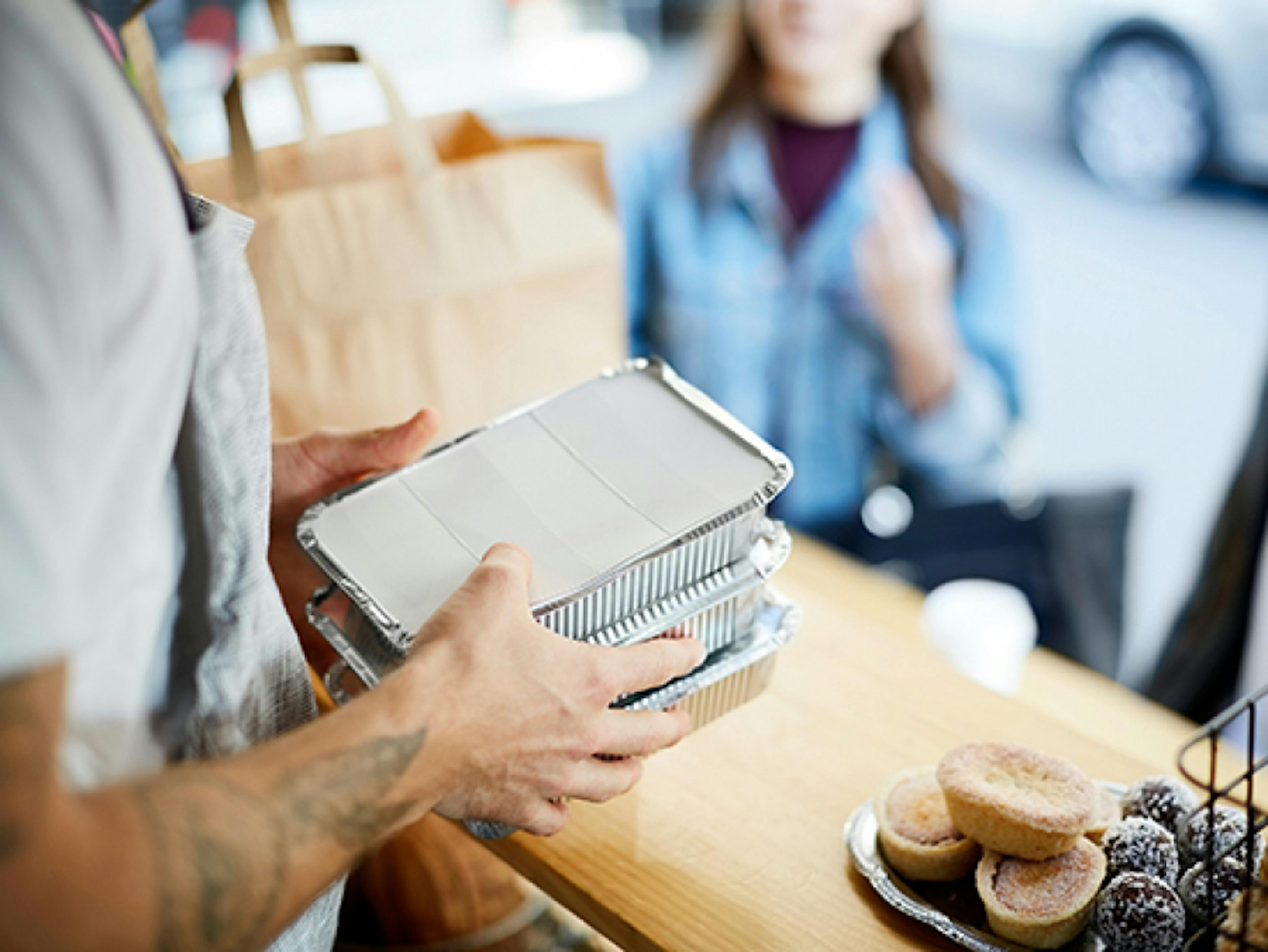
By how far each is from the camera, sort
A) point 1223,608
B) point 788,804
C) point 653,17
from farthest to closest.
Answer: point 653,17 < point 1223,608 < point 788,804

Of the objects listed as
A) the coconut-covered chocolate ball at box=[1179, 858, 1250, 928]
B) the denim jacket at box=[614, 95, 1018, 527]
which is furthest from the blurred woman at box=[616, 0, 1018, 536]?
the coconut-covered chocolate ball at box=[1179, 858, 1250, 928]

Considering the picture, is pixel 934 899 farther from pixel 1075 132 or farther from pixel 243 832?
pixel 1075 132

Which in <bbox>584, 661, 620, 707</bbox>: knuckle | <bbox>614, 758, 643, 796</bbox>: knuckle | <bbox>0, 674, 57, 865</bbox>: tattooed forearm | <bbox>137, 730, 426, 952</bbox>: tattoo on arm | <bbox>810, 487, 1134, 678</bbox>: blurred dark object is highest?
<bbox>0, 674, 57, 865</bbox>: tattooed forearm

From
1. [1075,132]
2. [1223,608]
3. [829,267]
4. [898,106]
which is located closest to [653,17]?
[1075,132]

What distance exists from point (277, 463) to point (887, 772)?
613mm

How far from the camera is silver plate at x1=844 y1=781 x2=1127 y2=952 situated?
0.80 metres

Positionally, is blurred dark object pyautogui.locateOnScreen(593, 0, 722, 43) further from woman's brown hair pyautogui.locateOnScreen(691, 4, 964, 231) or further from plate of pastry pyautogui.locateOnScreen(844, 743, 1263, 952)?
plate of pastry pyautogui.locateOnScreen(844, 743, 1263, 952)

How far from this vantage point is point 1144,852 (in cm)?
80

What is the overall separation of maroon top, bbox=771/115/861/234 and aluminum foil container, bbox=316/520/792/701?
1442 millimetres

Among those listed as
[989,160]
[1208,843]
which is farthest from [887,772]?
[989,160]

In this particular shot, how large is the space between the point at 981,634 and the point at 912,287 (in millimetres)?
718

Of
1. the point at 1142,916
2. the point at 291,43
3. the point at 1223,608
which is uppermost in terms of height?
the point at 291,43

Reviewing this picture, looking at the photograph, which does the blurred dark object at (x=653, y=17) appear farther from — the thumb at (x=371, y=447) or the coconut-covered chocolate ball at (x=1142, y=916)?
the coconut-covered chocolate ball at (x=1142, y=916)

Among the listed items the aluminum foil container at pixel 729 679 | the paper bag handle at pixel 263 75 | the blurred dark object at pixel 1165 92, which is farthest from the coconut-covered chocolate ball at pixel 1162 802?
the blurred dark object at pixel 1165 92
